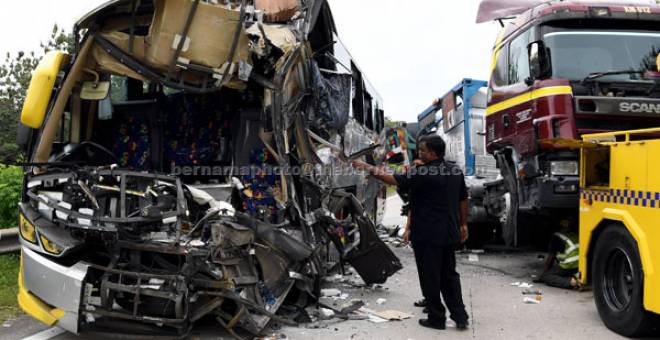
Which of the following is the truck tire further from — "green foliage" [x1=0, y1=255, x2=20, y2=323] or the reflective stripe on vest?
"green foliage" [x1=0, y1=255, x2=20, y2=323]

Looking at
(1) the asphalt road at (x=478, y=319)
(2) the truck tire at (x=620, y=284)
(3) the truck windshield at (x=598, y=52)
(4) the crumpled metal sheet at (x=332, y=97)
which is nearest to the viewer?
(2) the truck tire at (x=620, y=284)

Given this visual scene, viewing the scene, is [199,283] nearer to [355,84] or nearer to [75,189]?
[75,189]

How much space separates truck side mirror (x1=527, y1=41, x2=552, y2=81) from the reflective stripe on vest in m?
1.93

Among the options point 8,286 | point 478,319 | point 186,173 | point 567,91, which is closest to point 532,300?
point 478,319

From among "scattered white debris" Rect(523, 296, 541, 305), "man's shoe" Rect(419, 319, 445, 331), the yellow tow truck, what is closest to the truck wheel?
"scattered white debris" Rect(523, 296, 541, 305)

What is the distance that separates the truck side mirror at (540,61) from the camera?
6.98 metres

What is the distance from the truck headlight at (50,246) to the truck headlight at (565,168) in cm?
501

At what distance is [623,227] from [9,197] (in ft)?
25.1

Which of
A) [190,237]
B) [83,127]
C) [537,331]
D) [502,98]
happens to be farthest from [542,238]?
[83,127]

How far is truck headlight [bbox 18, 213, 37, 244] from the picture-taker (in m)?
4.70

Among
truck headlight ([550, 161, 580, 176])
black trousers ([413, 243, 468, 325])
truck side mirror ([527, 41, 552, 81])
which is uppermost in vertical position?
truck side mirror ([527, 41, 552, 81])

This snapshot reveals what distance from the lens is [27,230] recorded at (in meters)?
4.80

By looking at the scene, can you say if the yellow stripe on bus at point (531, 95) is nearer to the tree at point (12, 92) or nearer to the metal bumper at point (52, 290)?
the metal bumper at point (52, 290)

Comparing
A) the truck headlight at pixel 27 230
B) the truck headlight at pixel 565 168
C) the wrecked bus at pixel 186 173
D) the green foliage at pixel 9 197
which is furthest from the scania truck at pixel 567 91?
the green foliage at pixel 9 197
